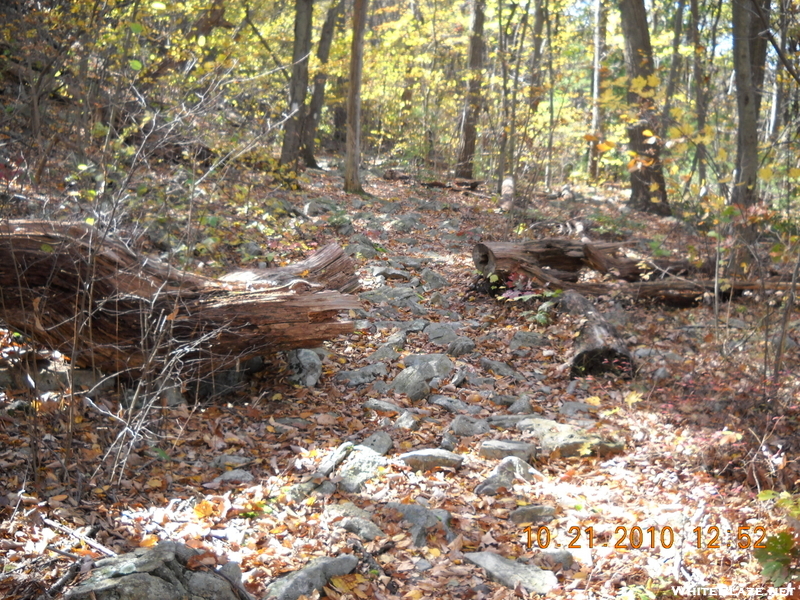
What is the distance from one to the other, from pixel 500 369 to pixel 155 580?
432 centimetres

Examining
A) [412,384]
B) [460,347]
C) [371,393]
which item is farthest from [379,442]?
[460,347]

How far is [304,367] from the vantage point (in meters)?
5.58

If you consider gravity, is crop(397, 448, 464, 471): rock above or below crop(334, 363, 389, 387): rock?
below

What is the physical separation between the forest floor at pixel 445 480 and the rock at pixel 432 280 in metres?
2.17

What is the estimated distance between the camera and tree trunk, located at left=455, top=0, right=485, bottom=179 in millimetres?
17031

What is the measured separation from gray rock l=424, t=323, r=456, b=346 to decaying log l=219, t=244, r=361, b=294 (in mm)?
1086

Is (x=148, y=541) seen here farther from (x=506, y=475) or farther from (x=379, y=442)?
(x=506, y=475)

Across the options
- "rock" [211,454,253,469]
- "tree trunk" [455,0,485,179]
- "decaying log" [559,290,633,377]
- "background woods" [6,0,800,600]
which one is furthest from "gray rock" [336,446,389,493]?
"tree trunk" [455,0,485,179]

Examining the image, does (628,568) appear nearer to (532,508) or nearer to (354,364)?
(532,508)

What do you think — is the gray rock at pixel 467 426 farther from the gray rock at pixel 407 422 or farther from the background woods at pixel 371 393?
the gray rock at pixel 407 422

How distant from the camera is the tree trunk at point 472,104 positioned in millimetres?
17031

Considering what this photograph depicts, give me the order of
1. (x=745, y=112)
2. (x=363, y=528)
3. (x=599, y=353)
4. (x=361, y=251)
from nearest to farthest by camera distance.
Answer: (x=363, y=528)
(x=599, y=353)
(x=745, y=112)
(x=361, y=251)

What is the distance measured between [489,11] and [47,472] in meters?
19.2

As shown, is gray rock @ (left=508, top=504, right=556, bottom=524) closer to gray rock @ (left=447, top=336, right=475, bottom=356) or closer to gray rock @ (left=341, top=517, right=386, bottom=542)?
gray rock @ (left=341, top=517, right=386, bottom=542)
